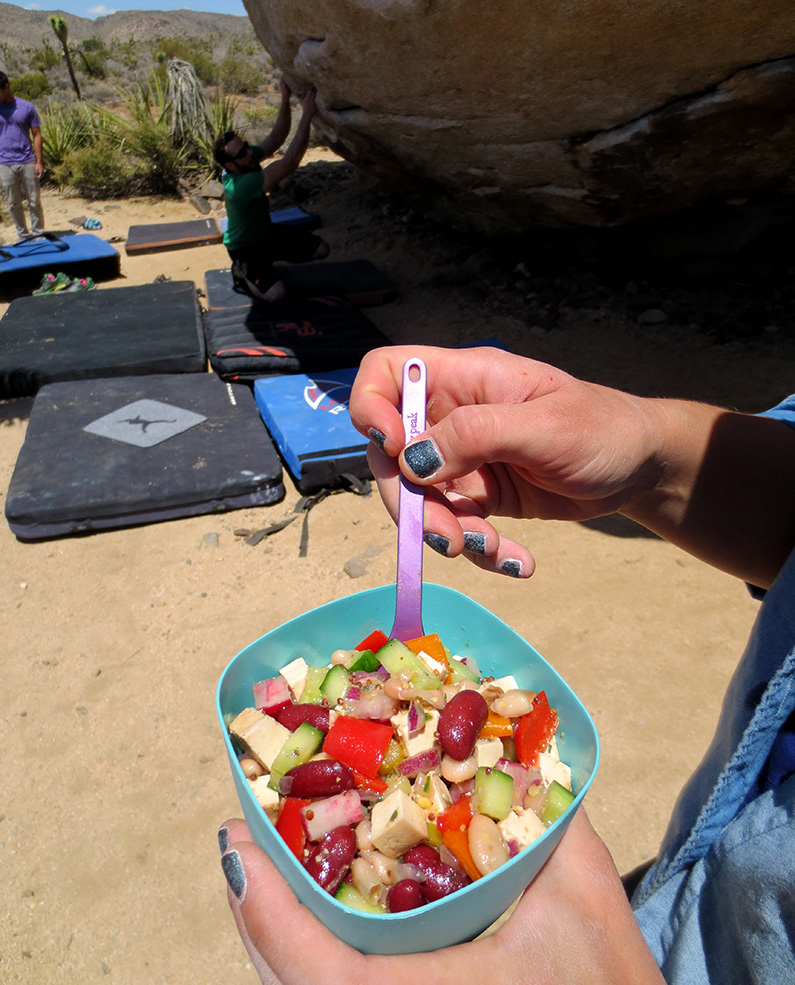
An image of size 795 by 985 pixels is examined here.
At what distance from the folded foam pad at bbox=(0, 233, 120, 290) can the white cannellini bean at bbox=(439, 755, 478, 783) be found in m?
6.73

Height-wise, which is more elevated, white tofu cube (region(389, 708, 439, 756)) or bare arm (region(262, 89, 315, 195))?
bare arm (region(262, 89, 315, 195))

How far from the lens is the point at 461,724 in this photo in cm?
101

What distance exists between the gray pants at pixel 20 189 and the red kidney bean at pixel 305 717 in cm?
785

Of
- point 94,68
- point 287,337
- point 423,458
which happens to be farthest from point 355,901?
point 94,68

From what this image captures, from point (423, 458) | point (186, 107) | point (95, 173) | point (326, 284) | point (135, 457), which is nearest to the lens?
point (423, 458)

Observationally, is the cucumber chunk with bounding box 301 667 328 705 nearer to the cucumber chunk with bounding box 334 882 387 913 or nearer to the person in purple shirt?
the cucumber chunk with bounding box 334 882 387 913

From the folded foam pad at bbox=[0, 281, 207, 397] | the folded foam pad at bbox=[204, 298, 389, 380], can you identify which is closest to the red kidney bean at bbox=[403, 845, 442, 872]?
the folded foam pad at bbox=[204, 298, 389, 380]

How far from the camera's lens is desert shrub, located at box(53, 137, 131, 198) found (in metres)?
9.29

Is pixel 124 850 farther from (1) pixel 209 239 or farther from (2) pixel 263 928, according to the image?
(1) pixel 209 239

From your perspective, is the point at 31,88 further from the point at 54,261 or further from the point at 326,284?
the point at 326,284

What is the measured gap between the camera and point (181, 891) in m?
→ 1.86

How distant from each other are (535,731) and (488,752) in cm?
9

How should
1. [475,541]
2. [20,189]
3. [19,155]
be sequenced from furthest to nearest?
1. [20,189]
2. [19,155]
3. [475,541]

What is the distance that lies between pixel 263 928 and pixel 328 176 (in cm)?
909
